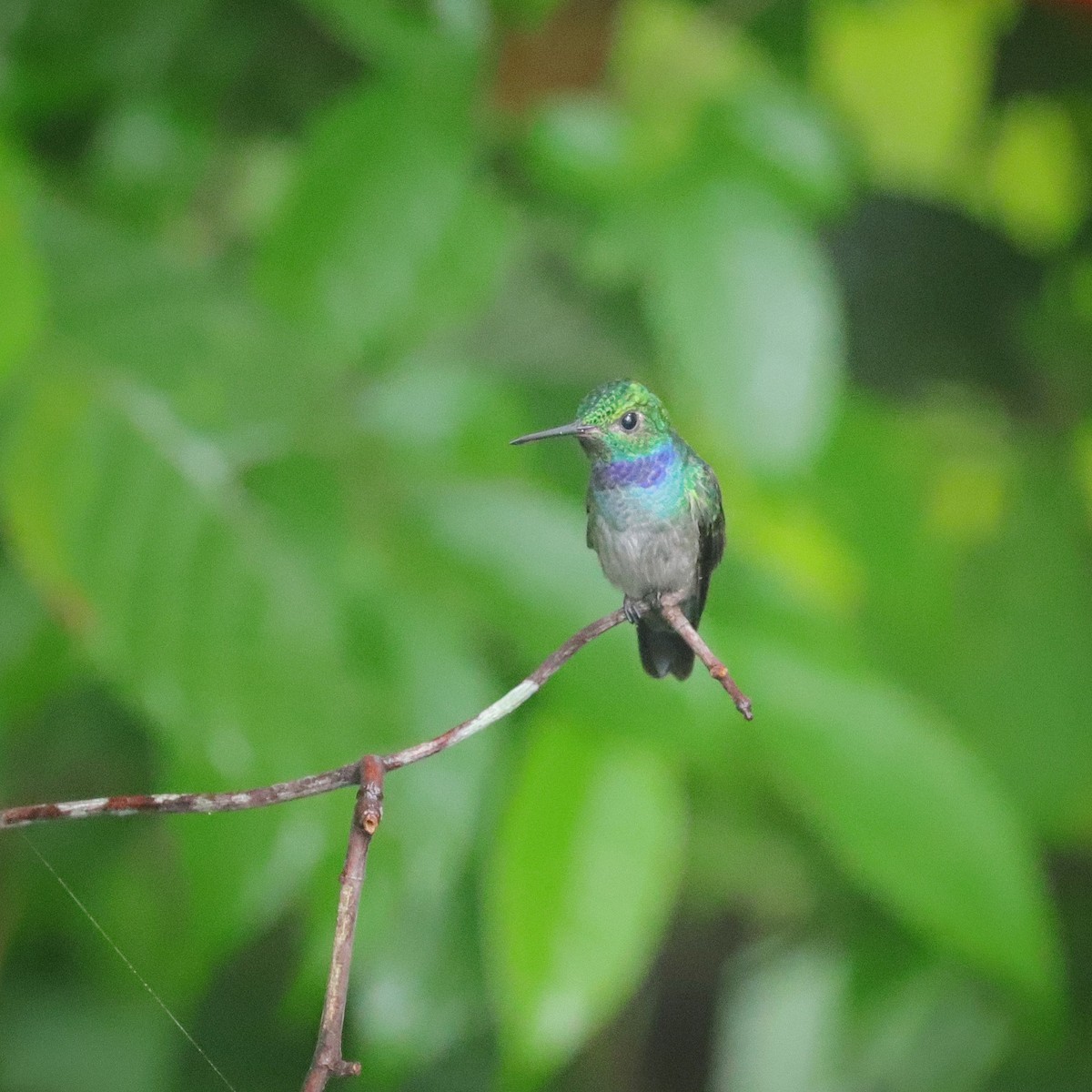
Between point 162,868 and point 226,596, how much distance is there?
83 centimetres

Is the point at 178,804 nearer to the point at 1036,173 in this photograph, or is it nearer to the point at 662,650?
the point at 662,650

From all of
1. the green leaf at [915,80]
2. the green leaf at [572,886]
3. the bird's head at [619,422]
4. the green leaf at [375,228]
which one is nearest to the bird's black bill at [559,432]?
the bird's head at [619,422]

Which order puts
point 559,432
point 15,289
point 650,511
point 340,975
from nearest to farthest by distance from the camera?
point 340,975 < point 559,432 < point 650,511 < point 15,289

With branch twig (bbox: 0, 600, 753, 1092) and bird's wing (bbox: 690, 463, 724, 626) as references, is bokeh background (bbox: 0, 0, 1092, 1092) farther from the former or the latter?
branch twig (bbox: 0, 600, 753, 1092)

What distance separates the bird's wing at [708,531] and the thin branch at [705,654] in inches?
1.4

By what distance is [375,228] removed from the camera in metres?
1.42

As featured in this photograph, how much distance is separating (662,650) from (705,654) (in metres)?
0.11

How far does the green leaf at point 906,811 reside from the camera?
1.23 m

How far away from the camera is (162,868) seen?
1.87 m

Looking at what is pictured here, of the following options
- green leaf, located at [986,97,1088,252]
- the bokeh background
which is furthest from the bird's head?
green leaf, located at [986,97,1088,252]

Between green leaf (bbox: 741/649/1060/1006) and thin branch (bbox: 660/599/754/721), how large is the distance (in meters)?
0.73

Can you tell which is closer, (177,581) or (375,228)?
(177,581)

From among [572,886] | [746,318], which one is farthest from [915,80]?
[572,886]

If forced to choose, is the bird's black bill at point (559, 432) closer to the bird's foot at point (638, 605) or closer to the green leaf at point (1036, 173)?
the bird's foot at point (638, 605)
